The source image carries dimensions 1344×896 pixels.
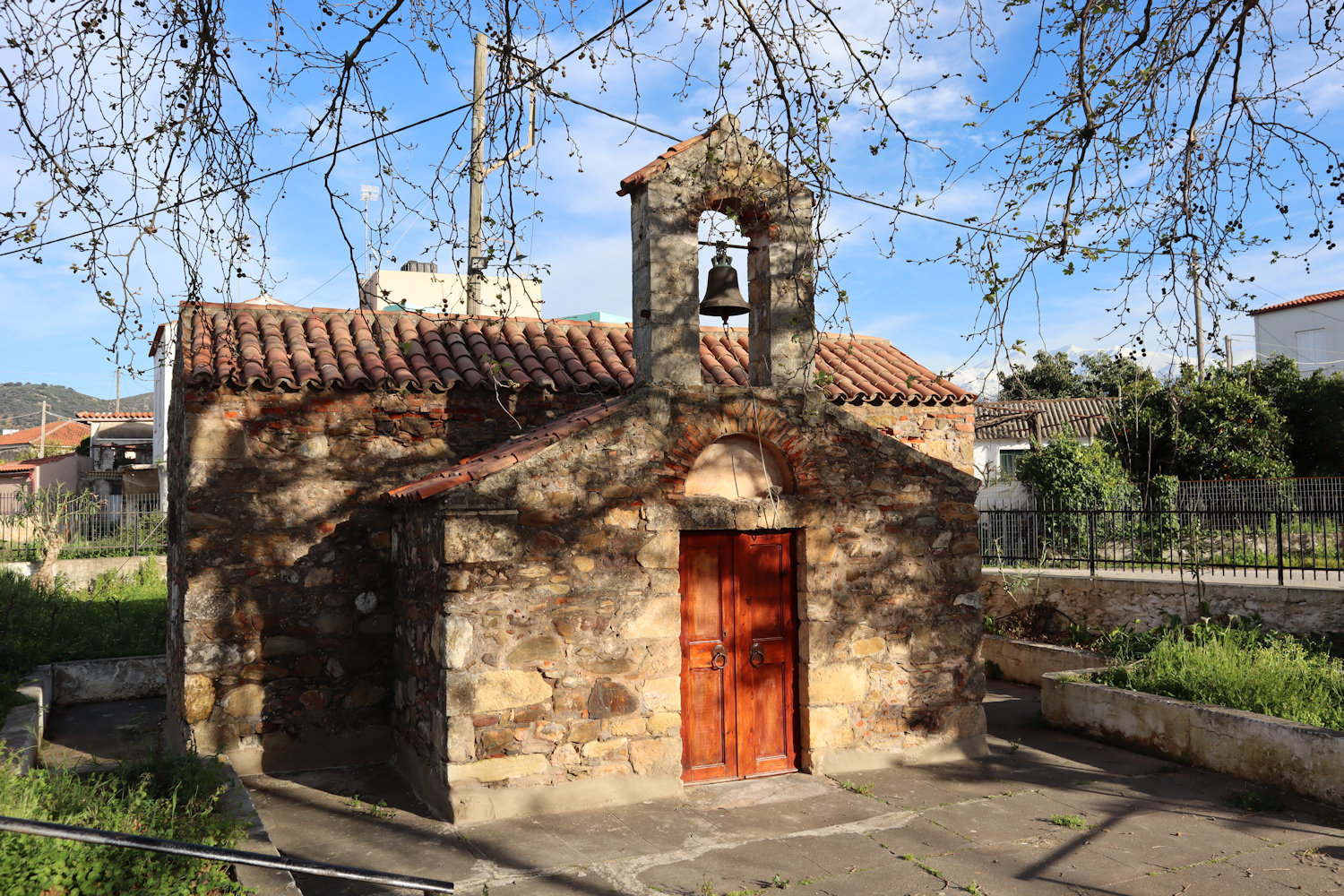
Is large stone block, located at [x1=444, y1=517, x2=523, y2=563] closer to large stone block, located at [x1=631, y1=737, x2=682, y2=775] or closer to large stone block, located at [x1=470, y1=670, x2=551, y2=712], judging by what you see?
large stone block, located at [x1=470, y1=670, x2=551, y2=712]

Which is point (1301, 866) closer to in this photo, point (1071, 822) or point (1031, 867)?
point (1071, 822)

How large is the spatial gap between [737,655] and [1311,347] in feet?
106

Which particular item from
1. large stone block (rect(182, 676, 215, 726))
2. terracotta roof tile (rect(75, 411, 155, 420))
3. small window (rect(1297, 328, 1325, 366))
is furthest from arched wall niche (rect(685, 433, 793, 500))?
small window (rect(1297, 328, 1325, 366))

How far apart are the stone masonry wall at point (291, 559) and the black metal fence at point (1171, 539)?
7861 millimetres

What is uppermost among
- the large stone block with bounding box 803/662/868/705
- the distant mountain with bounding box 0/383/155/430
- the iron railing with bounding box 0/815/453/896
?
the distant mountain with bounding box 0/383/155/430

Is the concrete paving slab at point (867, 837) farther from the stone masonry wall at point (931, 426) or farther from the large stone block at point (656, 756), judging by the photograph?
the stone masonry wall at point (931, 426)

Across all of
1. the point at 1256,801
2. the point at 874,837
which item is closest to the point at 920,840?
the point at 874,837

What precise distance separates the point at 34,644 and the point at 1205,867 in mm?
12381

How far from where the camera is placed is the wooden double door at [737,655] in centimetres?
673

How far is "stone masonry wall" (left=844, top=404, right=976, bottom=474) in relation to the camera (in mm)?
9602

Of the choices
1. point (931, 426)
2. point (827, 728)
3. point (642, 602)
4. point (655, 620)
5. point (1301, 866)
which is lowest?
point (1301, 866)

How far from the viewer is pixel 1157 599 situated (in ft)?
32.9

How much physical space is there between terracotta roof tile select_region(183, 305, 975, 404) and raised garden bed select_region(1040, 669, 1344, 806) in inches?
133

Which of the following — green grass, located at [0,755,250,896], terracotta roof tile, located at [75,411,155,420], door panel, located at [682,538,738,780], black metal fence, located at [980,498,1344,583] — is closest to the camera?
green grass, located at [0,755,250,896]
